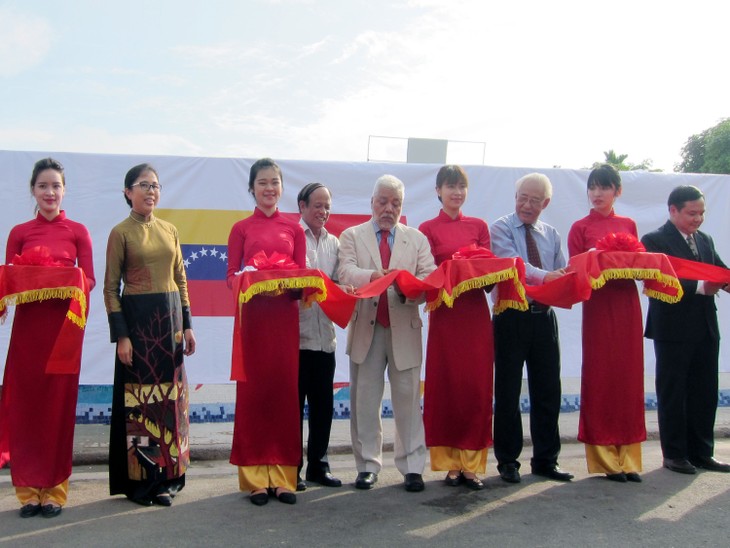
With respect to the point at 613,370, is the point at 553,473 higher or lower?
lower

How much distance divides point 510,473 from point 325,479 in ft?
3.66

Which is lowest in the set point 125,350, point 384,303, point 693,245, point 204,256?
point 125,350

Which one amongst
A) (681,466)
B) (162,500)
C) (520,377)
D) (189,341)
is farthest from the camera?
(681,466)

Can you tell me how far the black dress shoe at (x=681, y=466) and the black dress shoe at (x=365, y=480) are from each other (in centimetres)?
195

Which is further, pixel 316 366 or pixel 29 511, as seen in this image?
pixel 316 366

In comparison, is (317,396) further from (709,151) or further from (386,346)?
(709,151)

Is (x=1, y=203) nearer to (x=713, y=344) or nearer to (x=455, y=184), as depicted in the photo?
(x=455, y=184)

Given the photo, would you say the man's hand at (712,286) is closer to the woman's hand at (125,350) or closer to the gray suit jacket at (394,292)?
the gray suit jacket at (394,292)

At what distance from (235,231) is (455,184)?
4.42 ft

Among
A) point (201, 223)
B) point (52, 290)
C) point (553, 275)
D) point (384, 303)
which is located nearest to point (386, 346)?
point (384, 303)

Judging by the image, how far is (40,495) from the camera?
3703 mm

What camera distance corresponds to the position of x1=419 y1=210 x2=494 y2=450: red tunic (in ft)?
13.5

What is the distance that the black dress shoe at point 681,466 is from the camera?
4.46m

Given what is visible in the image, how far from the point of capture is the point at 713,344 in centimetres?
462
